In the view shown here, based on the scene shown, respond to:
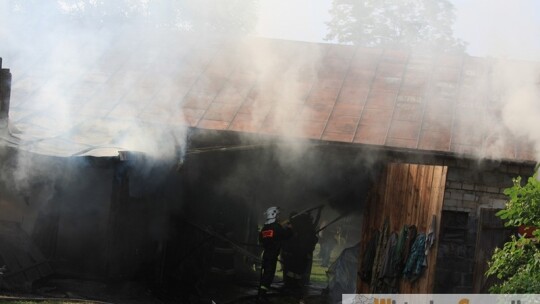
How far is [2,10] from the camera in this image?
1603cm

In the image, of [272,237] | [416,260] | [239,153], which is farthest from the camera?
[239,153]

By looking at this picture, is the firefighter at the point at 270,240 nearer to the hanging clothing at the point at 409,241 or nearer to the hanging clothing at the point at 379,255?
the hanging clothing at the point at 379,255

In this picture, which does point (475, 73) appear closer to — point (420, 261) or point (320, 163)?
point (320, 163)

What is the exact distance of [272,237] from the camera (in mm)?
12945

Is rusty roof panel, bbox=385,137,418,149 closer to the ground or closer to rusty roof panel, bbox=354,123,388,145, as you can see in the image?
rusty roof panel, bbox=354,123,388,145

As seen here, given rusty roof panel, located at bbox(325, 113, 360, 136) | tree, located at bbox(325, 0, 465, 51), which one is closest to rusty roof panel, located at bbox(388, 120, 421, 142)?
rusty roof panel, located at bbox(325, 113, 360, 136)

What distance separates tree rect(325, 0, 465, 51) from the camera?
31125mm

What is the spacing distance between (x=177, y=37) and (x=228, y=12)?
1211cm

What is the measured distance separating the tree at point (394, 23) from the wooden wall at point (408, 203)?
2006 centimetres

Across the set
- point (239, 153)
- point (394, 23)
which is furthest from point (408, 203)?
point (394, 23)

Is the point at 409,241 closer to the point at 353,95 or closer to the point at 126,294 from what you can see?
the point at 353,95

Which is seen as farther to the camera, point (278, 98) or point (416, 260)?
point (278, 98)

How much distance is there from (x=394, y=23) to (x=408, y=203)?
23.4 m

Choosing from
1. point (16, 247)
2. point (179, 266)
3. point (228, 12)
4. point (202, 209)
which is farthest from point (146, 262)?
point (228, 12)
